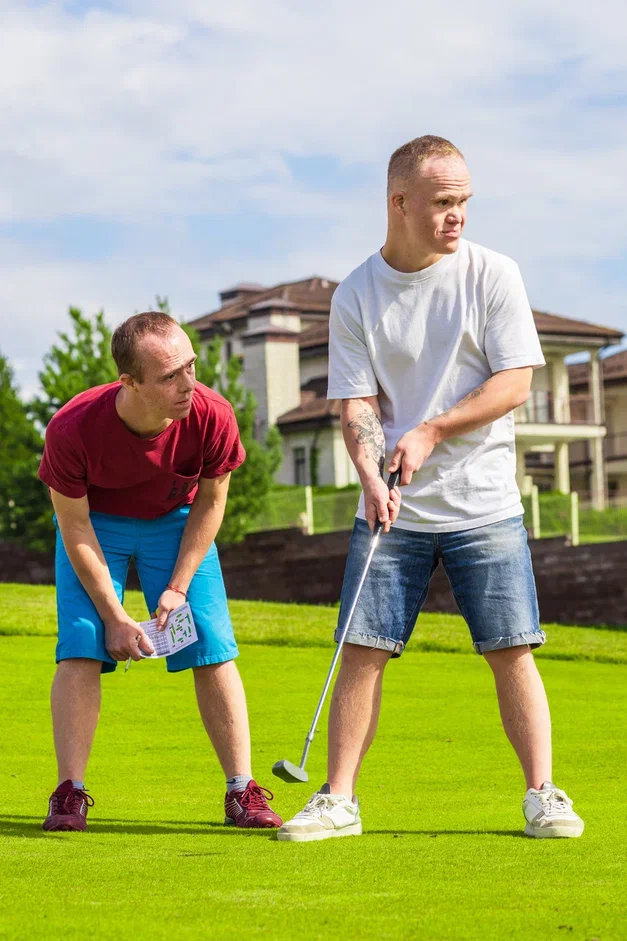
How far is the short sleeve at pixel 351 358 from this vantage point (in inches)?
176

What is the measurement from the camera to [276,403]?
4794 centimetres

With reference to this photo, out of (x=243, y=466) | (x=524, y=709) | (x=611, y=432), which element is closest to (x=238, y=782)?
(x=524, y=709)

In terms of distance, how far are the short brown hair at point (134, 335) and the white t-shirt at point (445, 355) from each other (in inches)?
22.2

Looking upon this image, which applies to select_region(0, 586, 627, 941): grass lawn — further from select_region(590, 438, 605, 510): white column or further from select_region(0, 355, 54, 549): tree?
select_region(590, 438, 605, 510): white column

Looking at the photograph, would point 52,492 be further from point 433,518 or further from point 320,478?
point 320,478

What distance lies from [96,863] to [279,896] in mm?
732

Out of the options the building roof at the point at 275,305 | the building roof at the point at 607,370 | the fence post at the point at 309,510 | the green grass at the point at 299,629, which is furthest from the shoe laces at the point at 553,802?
the building roof at the point at 607,370

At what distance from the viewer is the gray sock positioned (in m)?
4.83

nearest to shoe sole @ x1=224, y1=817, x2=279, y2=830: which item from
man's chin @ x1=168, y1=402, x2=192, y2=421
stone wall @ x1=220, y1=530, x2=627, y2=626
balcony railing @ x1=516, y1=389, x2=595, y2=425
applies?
man's chin @ x1=168, y1=402, x2=192, y2=421

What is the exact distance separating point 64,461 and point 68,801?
1.12 metres

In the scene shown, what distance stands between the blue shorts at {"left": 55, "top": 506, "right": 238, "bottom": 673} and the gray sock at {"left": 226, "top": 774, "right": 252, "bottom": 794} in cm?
41

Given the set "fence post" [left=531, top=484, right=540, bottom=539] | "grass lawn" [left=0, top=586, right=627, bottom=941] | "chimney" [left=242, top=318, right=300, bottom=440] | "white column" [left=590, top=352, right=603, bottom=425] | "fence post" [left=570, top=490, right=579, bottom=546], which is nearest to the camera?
"grass lawn" [left=0, top=586, right=627, bottom=941]

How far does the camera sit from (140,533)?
4969 millimetres

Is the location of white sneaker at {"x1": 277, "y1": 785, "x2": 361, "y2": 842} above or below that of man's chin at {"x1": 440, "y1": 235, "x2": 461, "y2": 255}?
below
